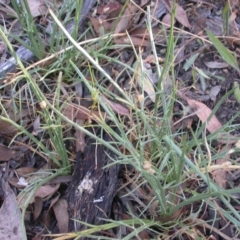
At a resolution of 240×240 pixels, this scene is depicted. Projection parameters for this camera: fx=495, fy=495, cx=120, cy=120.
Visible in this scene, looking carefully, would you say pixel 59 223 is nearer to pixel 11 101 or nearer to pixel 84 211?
pixel 84 211

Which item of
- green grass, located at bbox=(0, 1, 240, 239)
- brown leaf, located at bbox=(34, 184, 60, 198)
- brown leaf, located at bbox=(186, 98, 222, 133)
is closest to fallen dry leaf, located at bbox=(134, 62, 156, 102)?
green grass, located at bbox=(0, 1, 240, 239)

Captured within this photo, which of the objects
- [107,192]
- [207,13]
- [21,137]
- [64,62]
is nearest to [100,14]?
[64,62]

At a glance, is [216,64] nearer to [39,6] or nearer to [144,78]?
[144,78]

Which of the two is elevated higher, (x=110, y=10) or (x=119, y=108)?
(x=110, y=10)

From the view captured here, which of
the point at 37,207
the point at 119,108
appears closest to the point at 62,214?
the point at 37,207

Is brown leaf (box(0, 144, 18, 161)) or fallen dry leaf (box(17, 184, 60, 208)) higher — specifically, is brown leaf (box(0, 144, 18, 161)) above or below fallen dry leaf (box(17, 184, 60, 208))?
above

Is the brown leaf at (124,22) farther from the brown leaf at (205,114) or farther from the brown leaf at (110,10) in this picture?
the brown leaf at (205,114)

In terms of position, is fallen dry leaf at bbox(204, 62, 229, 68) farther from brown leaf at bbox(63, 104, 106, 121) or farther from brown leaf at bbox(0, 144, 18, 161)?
brown leaf at bbox(0, 144, 18, 161)
